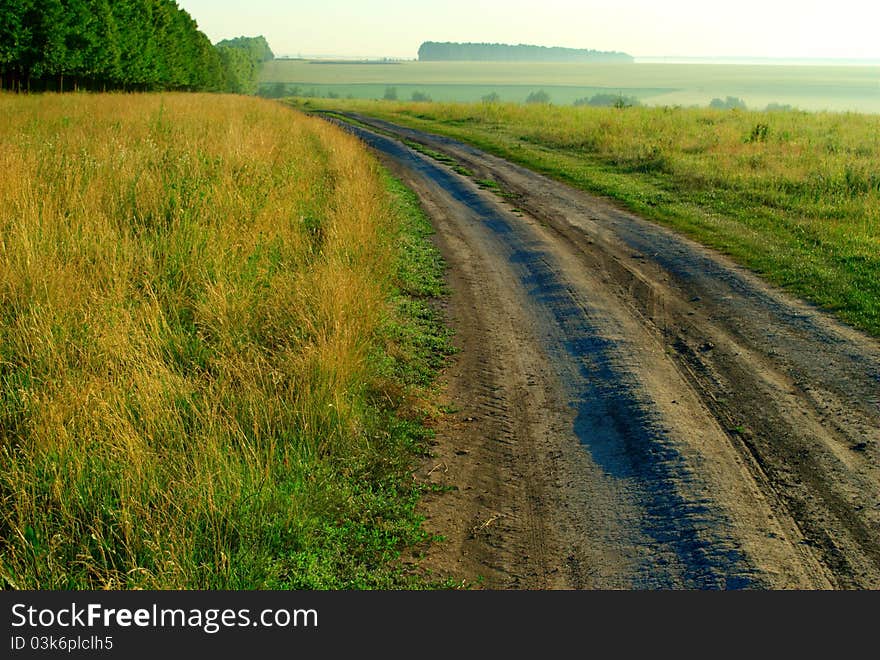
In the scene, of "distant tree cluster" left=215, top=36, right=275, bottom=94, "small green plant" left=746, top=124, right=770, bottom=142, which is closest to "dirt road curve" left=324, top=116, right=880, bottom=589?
"small green plant" left=746, top=124, right=770, bottom=142

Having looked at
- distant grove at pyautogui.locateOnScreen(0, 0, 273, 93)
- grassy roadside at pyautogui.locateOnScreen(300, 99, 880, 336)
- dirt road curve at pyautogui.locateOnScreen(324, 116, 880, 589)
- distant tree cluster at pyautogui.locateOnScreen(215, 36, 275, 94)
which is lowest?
dirt road curve at pyautogui.locateOnScreen(324, 116, 880, 589)

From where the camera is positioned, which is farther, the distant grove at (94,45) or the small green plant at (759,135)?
the distant grove at (94,45)

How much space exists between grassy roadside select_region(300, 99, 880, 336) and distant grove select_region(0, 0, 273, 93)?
18750mm

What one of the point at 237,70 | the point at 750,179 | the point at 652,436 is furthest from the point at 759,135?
the point at 237,70

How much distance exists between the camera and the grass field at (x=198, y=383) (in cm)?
371

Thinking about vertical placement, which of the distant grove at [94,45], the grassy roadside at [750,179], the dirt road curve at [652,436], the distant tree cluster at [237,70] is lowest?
the dirt road curve at [652,436]

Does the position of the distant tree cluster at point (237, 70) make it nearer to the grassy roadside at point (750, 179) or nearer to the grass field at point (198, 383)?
the grassy roadside at point (750, 179)

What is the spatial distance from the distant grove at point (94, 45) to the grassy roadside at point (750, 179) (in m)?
18.8

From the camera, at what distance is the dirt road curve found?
12.8 ft

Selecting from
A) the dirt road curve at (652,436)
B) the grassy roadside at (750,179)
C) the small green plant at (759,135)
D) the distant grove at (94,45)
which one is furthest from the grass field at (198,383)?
the distant grove at (94,45)

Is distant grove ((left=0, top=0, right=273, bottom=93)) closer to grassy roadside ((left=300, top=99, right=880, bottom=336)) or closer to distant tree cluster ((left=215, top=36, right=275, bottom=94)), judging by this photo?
grassy roadside ((left=300, top=99, right=880, bottom=336))

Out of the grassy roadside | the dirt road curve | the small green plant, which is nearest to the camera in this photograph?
the dirt road curve

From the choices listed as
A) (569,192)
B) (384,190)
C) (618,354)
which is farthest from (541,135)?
(618,354)

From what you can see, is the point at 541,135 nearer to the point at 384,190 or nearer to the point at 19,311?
the point at 384,190
